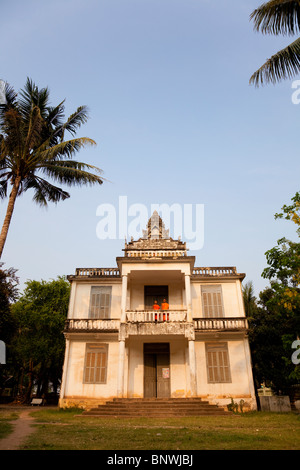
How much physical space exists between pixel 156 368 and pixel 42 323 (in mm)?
11592

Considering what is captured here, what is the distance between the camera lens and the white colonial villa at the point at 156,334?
55.6 ft

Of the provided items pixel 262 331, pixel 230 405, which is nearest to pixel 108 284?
pixel 230 405

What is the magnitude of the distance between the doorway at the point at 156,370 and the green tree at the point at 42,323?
33.2 feet

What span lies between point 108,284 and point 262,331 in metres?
11.2

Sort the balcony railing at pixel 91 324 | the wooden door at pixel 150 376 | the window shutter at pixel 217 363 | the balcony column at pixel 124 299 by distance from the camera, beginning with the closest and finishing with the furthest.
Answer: the balcony column at pixel 124 299 → the window shutter at pixel 217 363 → the wooden door at pixel 150 376 → the balcony railing at pixel 91 324

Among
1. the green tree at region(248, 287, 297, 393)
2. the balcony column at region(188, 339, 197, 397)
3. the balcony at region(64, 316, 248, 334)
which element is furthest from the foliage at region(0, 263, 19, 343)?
the green tree at region(248, 287, 297, 393)

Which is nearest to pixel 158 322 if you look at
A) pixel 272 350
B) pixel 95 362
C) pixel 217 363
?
pixel 217 363

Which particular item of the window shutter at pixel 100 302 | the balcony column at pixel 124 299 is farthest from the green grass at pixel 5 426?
the window shutter at pixel 100 302

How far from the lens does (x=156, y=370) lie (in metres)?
17.8

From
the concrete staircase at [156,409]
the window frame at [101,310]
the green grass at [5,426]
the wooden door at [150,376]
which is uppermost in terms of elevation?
the window frame at [101,310]

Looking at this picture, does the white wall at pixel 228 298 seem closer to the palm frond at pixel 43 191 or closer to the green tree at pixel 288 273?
the green tree at pixel 288 273
